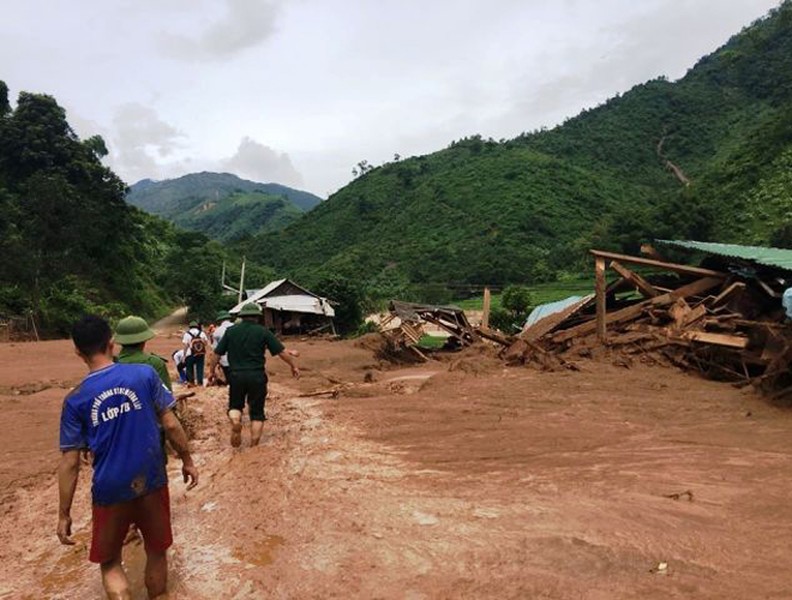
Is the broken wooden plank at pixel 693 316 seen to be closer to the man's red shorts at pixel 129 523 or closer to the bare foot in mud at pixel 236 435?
the bare foot in mud at pixel 236 435

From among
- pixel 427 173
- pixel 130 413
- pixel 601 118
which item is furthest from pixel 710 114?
pixel 130 413

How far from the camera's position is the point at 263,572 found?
3846mm

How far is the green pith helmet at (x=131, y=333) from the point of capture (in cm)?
433

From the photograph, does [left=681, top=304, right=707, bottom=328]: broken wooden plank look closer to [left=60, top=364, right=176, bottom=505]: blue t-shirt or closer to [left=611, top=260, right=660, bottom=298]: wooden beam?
[left=611, top=260, right=660, bottom=298]: wooden beam

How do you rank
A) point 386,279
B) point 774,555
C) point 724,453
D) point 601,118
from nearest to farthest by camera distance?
point 774,555 → point 724,453 → point 386,279 → point 601,118

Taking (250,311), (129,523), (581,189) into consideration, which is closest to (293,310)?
(250,311)

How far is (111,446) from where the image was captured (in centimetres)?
313

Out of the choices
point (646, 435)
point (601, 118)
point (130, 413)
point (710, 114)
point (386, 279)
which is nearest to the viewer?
point (130, 413)

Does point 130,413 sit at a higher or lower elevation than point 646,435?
higher

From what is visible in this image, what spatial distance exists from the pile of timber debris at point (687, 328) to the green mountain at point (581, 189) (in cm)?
3324

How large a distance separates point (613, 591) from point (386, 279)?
59.4 metres

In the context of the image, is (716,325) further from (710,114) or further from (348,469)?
(710,114)

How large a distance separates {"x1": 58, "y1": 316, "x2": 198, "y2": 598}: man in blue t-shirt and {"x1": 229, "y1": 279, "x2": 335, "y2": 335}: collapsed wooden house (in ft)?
107

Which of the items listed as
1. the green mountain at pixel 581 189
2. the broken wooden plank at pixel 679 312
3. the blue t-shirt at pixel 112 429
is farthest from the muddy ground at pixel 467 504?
the green mountain at pixel 581 189
